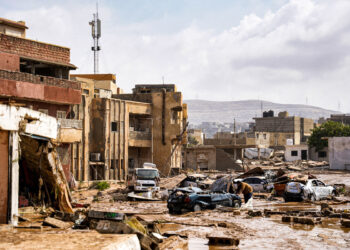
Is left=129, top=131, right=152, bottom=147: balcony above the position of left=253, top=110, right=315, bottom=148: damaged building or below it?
below

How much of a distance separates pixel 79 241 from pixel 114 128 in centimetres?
3381

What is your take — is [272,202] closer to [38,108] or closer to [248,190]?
[248,190]

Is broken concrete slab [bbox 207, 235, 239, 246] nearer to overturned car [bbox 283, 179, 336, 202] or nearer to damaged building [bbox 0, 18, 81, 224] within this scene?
damaged building [bbox 0, 18, 81, 224]

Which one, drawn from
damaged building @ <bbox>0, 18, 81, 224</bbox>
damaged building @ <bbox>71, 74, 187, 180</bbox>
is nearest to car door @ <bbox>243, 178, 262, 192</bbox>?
A: damaged building @ <bbox>71, 74, 187, 180</bbox>

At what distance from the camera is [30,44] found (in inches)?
1304

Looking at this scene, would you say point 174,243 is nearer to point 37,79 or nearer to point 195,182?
point 195,182

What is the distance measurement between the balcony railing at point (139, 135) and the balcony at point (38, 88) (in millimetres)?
13079

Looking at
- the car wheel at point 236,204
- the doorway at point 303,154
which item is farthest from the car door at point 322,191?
the doorway at point 303,154

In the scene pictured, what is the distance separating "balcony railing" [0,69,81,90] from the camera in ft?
97.9

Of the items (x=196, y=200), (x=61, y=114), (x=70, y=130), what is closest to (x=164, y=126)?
(x=61, y=114)

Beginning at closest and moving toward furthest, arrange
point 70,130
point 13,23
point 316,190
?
point 316,190 < point 70,130 < point 13,23

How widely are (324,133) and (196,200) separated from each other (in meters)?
59.5

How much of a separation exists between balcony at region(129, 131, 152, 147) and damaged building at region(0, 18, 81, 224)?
8.71 meters

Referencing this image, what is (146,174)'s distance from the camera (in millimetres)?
30453
